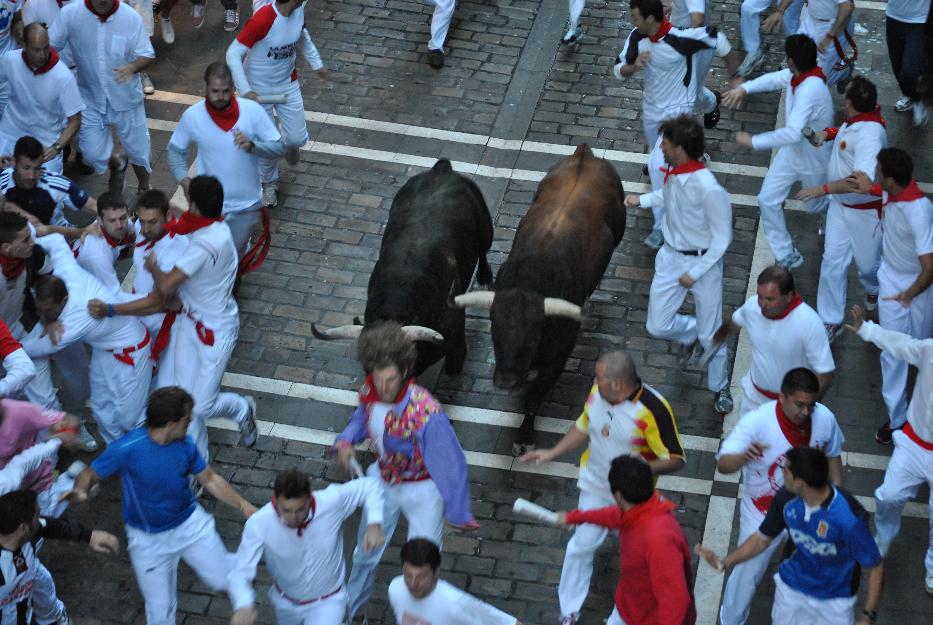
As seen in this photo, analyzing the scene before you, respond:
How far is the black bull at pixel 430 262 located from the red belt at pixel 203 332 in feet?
2.53

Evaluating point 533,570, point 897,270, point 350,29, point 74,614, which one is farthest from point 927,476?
point 350,29

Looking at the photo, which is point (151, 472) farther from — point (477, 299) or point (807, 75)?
point (807, 75)

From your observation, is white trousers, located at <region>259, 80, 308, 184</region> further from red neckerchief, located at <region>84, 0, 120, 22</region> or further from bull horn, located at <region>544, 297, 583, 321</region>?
bull horn, located at <region>544, 297, 583, 321</region>

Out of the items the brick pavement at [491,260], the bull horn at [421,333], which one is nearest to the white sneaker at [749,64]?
the brick pavement at [491,260]

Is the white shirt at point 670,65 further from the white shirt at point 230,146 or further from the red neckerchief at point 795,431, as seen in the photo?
the red neckerchief at point 795,431

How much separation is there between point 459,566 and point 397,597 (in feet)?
7.78

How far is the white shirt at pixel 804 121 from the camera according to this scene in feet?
38.2

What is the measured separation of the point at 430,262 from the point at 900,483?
162 inches

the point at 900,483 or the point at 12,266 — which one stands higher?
the point at 12,266

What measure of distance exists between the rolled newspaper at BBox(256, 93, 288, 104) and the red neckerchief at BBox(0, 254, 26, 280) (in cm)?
366

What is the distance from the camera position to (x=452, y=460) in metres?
8.43

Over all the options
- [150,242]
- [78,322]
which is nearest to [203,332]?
[150,242]

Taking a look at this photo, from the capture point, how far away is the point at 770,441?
8664 mm

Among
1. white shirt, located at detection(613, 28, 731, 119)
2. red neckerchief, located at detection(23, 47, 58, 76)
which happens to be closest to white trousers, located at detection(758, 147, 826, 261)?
white shirt, located at detection(613, 28, 731, 119)
